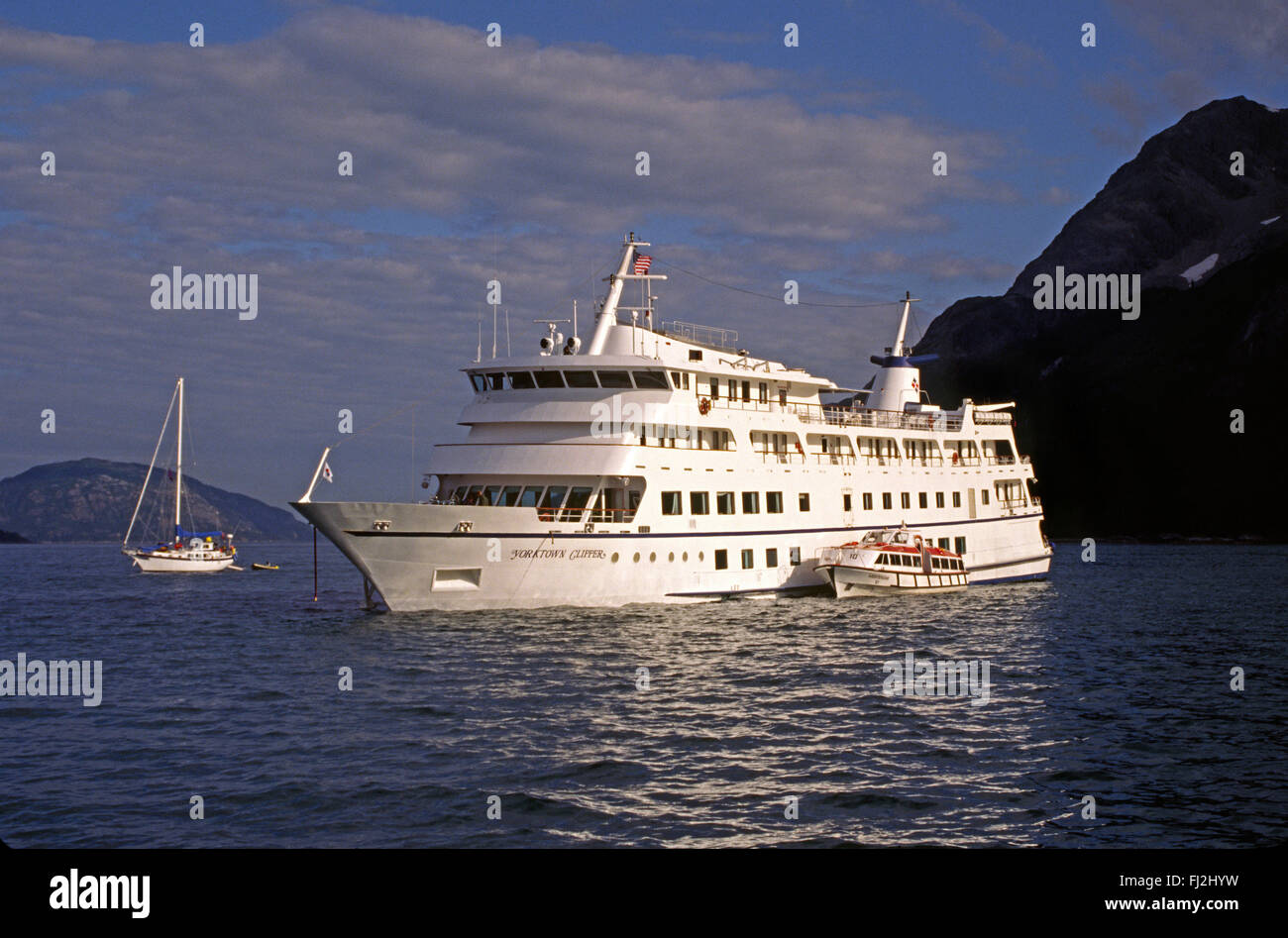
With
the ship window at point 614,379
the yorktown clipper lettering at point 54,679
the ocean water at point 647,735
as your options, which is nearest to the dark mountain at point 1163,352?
the ocean water at point 647,735

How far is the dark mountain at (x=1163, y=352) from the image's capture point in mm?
123500

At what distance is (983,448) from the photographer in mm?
50219

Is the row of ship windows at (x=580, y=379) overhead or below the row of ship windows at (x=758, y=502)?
overhead

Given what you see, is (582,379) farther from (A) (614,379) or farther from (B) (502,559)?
(B) (502,559)

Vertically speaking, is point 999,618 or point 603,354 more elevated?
point 603,354

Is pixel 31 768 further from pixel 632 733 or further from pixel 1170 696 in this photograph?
pixel 1170 696

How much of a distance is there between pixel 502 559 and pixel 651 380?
831 centimetres

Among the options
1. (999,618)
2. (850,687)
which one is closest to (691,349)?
(999,618)

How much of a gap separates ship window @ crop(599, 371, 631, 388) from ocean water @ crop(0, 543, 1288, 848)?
768 centimetres

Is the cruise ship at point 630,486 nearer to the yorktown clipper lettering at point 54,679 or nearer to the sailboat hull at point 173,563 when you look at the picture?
the yorktown clipper lettering at point 54,679

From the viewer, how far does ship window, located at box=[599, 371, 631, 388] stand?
34.3 m

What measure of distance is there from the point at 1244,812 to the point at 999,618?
22.2 meters
